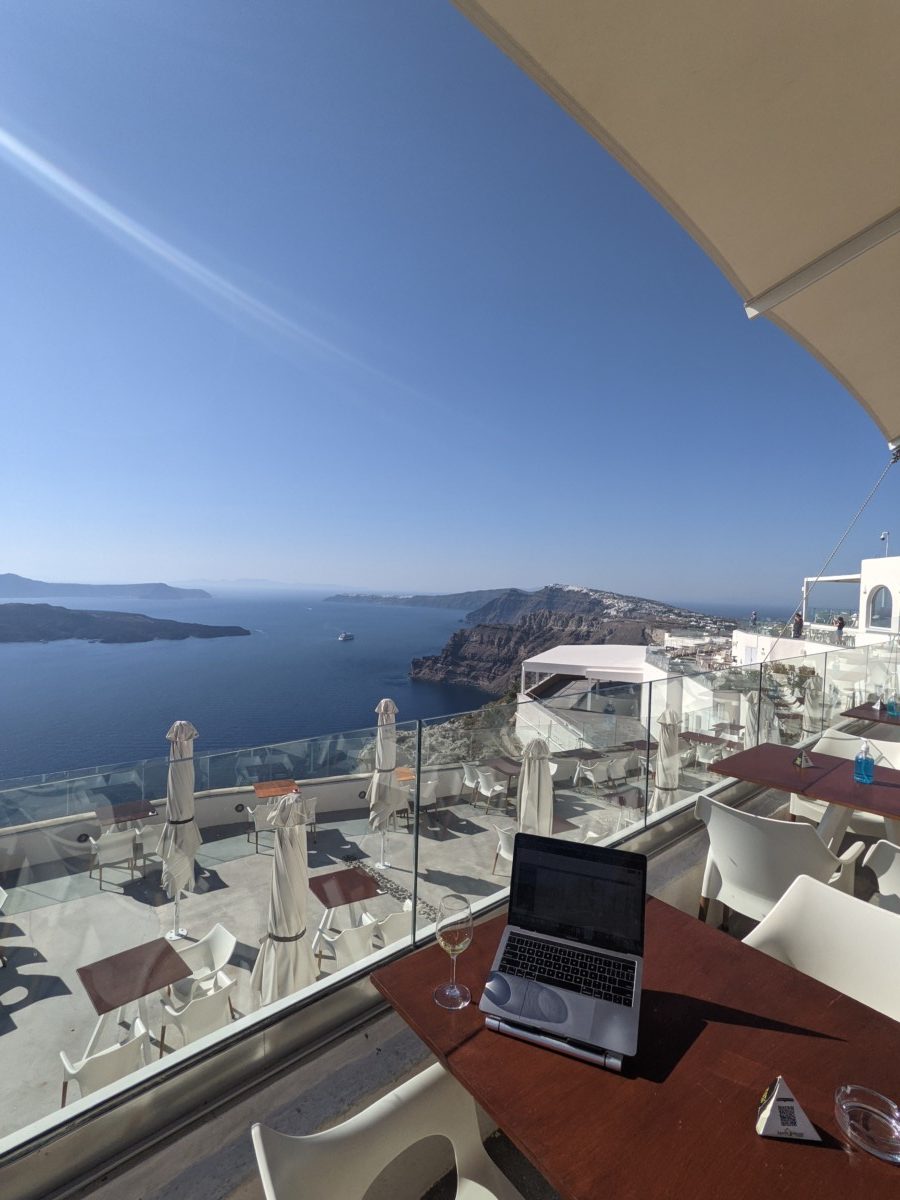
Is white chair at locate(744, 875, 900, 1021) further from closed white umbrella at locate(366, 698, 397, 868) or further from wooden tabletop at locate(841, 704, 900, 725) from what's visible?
wooden tabletop at locate(841, 704, 900, 725)

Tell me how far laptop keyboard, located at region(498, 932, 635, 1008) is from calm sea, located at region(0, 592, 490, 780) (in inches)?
814

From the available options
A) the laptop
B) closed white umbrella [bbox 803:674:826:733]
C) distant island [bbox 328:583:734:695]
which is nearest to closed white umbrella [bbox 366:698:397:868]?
the laptop

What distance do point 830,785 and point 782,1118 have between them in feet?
8.96

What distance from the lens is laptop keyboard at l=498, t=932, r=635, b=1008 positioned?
1183mm

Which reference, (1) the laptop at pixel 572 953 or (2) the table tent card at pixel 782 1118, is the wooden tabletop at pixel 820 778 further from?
(2) the table tent card at pixel 782 1118

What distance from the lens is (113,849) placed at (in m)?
3.89

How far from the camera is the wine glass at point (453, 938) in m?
1.21

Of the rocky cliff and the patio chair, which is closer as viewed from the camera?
the patio chair

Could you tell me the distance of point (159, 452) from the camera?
5531 cm

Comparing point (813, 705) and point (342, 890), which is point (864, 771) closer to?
point (813, 705)

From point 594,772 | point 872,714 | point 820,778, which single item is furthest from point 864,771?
point 872,714

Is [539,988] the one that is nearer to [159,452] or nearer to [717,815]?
[717,815]

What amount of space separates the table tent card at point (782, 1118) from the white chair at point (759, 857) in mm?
1486

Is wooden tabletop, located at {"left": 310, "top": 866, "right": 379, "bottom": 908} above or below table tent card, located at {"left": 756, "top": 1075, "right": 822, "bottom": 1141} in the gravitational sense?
below
